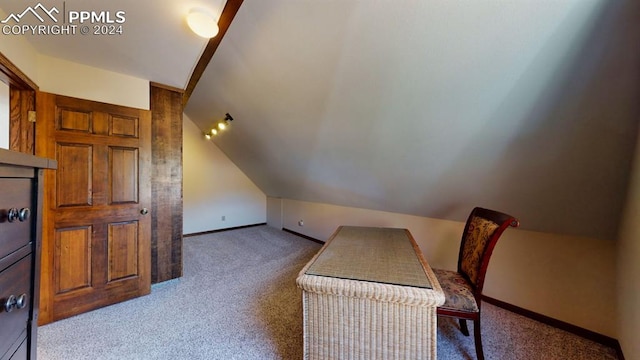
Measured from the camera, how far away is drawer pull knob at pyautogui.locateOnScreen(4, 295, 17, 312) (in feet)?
2.02

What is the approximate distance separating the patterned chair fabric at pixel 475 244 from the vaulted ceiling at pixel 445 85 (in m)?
0.46

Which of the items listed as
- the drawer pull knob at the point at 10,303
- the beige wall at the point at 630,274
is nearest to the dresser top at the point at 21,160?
the drawer pull knob at the point at 10,303

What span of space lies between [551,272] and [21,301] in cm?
307

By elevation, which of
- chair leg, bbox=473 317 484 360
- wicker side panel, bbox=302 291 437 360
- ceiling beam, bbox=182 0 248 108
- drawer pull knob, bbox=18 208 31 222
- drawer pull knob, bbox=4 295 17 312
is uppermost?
ceiling beam, bbox=182 0 248 108

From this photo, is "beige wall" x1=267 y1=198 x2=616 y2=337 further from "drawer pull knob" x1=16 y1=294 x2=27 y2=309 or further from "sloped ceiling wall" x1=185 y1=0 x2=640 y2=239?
"drawer pull knob" x1=16 y1=294 x2=27 y2=309

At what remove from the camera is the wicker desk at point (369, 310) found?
116cm

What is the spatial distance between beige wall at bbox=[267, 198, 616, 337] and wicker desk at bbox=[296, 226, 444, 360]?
135 cm

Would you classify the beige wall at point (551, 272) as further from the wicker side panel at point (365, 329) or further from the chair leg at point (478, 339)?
the wicker side panel at point (365, 329)

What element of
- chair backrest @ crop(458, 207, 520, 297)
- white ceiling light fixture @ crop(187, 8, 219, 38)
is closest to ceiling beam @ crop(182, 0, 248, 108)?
white ceiling light fixture @ crop(187, 8, 219, 38)

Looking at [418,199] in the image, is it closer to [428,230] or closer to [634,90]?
[428,230]

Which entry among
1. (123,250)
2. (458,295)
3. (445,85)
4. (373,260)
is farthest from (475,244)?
(123,250)

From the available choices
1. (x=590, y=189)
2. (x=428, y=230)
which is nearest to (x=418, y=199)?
(x=428, y=230)

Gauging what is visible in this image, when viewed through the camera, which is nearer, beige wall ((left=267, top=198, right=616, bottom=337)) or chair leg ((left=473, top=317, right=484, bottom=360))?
chair leg ((left=473, top=317, right=484, bottom=360))

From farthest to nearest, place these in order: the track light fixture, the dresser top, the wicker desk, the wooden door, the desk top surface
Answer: the track light fixture, the wooden door, the desk top surface, the wicker desk, the dresser top
